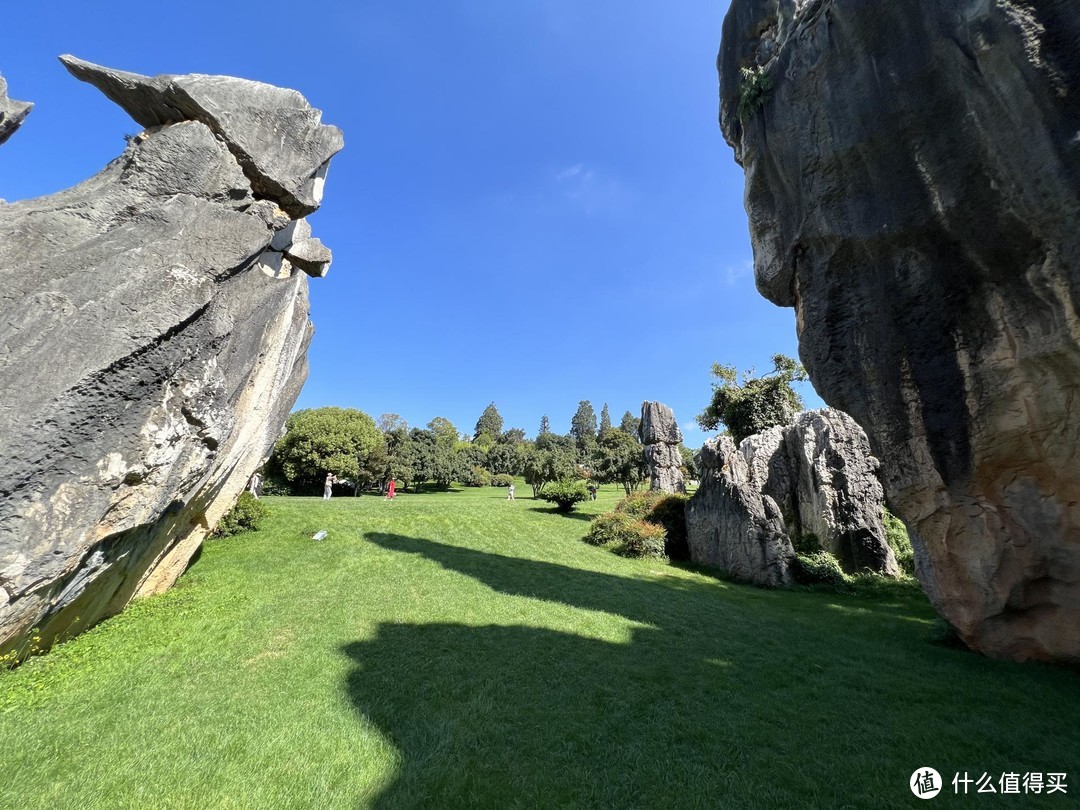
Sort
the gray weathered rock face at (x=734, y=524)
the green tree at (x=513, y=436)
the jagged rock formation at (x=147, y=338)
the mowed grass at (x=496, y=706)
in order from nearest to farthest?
the mowed grass at (x=496, y=706) → the jagged rock formation at (x=147, y=338) → the gray weathered rock face at (x=734, y=524) → the green tree at (x=513, y=436)

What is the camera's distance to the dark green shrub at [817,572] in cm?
1534

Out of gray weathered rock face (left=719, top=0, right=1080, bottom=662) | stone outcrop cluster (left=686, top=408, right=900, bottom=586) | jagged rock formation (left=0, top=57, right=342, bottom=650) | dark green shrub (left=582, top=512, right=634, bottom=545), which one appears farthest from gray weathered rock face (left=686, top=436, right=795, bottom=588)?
jagged rock formation (left=0, top=57, right=342, bottom=650)

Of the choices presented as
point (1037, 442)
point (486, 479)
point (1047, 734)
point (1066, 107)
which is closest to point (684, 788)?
point (1047, 734)

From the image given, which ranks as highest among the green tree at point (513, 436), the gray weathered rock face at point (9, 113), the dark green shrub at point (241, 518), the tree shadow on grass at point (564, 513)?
the green tree at point (513, 436)

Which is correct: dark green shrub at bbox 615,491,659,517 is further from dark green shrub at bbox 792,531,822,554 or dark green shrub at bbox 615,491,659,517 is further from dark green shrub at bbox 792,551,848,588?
dark green shrub at bbox 792,551,848,588

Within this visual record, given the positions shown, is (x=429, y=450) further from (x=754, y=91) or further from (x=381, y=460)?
(x=754, y=91)

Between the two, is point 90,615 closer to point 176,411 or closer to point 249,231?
point 176,411

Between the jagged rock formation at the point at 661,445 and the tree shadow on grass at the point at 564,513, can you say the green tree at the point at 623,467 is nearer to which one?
the jagged rock formation at the point at 661,445

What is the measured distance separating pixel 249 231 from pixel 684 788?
11009mm

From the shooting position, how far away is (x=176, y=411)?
6996 millimetres

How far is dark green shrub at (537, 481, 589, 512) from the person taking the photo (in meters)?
27.7

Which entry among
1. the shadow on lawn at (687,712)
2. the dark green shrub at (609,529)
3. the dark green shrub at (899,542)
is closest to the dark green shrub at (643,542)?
the dark green shrub at (609,529)

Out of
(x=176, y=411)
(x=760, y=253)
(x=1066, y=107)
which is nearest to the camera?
(x=1066, y=107)

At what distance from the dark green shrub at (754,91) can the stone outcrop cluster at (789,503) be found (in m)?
12.5
